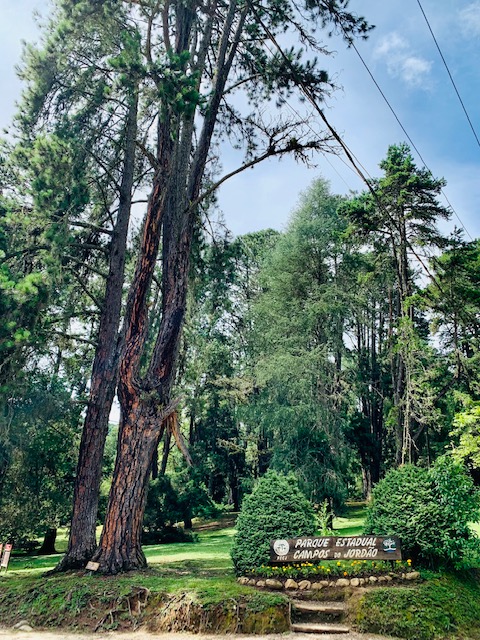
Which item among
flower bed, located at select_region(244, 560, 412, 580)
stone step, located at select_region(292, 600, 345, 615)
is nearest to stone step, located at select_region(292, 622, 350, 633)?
stone step, located at select_region(292, 600, 345, 615)

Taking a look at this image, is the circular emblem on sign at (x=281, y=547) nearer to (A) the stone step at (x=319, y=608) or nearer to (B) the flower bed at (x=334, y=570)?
(B) the flower bed at (x=334, y=570)

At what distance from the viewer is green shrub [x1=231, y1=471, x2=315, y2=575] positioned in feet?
25.4

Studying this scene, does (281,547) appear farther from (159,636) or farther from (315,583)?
(159,636)

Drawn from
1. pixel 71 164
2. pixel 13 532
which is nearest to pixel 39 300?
pixel 71 164

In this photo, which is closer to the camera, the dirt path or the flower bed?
the dirt path

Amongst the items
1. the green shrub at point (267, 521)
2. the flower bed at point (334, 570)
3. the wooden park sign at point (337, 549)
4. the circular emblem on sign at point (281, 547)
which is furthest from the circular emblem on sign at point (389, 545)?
the circular emblem on sign at point (281, 547)

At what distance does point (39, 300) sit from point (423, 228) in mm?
13491

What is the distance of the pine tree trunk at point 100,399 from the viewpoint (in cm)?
942

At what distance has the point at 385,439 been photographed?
1248 inches

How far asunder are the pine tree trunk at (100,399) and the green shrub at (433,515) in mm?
5649

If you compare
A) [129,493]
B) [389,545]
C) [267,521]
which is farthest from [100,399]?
[389,545]

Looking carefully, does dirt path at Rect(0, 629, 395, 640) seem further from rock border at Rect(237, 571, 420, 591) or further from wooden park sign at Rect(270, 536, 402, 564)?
wooden park sign at Rect(270, 536, 402, 564)

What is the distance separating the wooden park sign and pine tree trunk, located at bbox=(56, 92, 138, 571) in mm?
4163

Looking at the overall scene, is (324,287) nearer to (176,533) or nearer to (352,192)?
(352,192)
